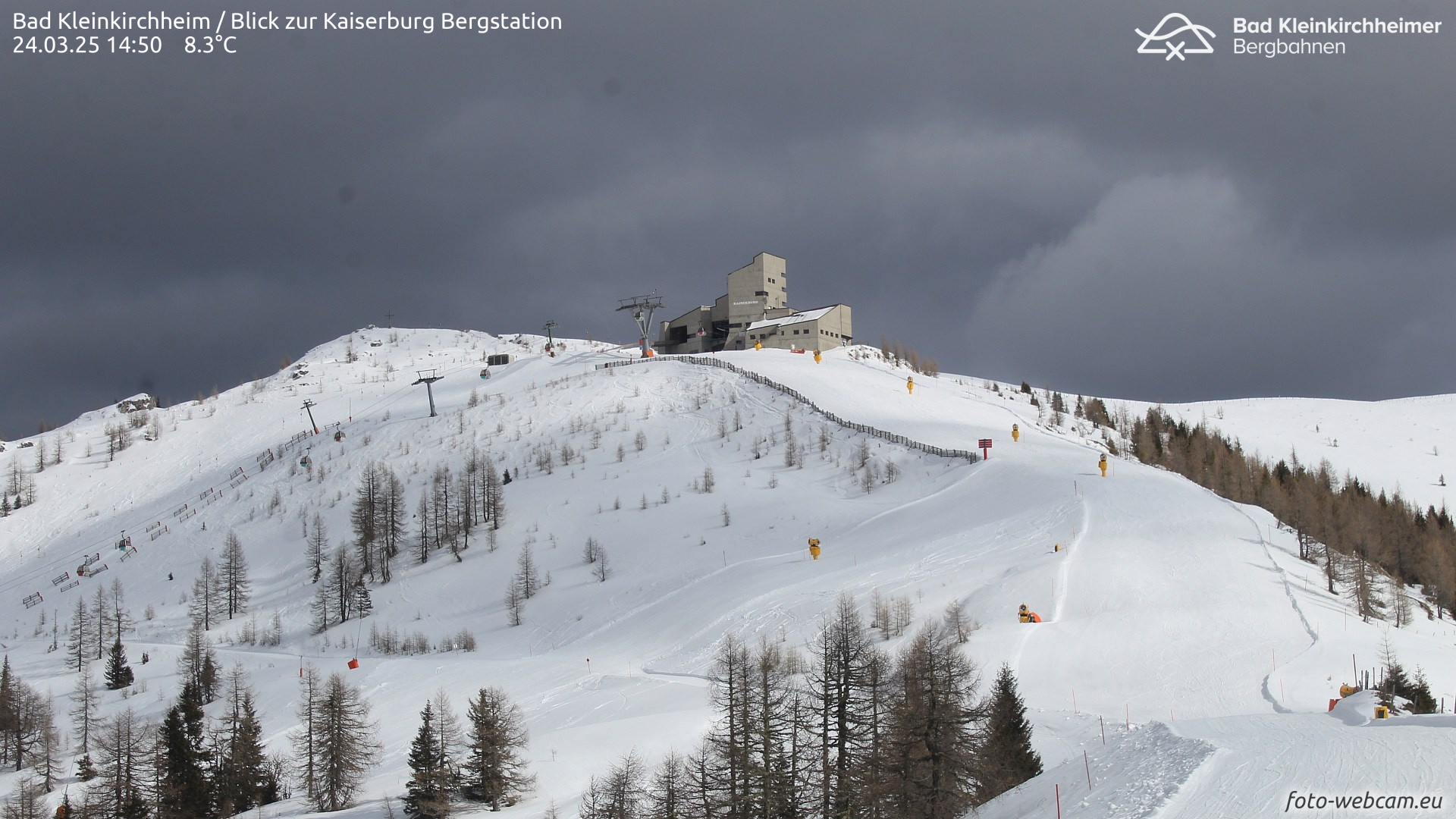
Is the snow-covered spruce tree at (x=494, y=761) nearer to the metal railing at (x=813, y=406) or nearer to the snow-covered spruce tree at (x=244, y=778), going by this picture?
the snow-covered spruce tree at (x=244, y=778)

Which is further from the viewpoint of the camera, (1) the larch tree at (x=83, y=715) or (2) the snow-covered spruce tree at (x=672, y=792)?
(1) the larch tree at (x=83, y=715)

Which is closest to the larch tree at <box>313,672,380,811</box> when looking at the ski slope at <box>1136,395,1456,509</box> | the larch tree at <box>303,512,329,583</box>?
the larch tree at <box>303,512,329,583</box>

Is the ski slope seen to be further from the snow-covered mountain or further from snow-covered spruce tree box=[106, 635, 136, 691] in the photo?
snow-covered spruce tree box=[106, 635, 136, 691]

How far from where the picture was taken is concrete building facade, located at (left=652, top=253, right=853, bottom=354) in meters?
115

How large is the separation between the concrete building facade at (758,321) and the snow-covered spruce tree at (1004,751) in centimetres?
8618

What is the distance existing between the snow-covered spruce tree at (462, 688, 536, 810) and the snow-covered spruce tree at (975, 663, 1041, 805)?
17.2 m

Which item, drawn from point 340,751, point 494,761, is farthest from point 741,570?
point 340,751

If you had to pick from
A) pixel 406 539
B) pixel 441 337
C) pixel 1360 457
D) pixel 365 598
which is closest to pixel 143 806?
pixel 365 598

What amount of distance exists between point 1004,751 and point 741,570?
1116 inches

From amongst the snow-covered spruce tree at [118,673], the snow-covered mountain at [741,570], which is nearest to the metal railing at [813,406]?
the snow-covered mountain at [741,570]

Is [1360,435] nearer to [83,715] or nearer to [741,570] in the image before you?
[741,570]

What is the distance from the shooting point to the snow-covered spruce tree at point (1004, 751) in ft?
84.7

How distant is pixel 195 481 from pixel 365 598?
1857 inches

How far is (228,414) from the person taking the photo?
409 feet
